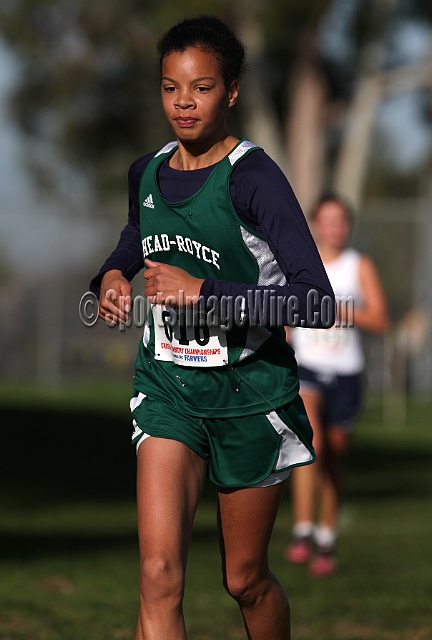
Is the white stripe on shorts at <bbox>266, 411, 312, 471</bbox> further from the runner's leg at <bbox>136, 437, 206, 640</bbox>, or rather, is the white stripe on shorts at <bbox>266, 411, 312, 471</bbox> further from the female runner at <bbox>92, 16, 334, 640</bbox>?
the runner's leg at <bbox>136, 437, 206, 640</bbox>

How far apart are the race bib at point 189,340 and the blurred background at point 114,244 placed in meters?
1.99

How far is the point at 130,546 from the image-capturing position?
8.24 metres

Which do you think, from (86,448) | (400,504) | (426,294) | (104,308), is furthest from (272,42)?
(104,308)

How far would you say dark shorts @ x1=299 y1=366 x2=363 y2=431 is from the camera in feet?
25.2

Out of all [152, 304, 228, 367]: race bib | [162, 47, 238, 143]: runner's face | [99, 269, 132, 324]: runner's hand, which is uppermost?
[162, 47, 238, 143]: runner's face

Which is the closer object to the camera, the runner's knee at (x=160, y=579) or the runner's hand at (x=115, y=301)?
the runner's knee at (x=160, y=579)

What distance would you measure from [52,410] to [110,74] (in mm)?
12217

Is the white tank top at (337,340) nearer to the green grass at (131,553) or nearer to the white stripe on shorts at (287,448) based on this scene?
the green grass at (131,553)

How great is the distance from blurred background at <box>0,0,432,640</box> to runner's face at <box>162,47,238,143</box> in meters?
2.66

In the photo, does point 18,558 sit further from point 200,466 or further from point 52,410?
point 52,410

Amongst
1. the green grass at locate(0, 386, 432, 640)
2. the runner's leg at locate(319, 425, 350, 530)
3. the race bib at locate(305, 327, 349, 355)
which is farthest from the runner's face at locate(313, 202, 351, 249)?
the green grass at locate(0, 386, 432, 640)

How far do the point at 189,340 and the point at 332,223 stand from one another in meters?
3.97

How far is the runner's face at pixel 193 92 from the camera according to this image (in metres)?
3.70

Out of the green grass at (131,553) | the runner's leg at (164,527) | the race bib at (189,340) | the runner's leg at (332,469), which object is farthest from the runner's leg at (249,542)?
the runner's leg at (332,469)
